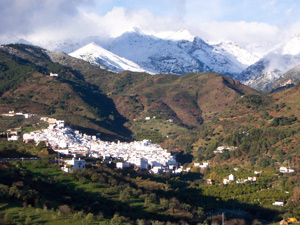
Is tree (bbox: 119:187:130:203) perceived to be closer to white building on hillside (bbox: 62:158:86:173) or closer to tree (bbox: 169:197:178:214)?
tree (bbox: 169:197:178:214)

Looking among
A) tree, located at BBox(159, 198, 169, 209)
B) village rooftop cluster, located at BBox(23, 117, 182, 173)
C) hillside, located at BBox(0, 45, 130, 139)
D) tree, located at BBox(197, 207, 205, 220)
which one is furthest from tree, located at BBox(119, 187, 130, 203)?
hillside, located at BBox(0, 45, 130, 139)

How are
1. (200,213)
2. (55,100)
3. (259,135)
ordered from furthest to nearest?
(55,100), (259,135), (200,213)

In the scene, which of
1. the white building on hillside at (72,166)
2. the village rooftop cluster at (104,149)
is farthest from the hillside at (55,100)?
the white building on hillside at (72,166)

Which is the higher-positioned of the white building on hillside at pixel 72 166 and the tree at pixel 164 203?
the white building on hillside at pixel 72 166

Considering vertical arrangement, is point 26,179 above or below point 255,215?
above

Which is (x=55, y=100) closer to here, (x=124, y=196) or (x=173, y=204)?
(x=124, y=196)

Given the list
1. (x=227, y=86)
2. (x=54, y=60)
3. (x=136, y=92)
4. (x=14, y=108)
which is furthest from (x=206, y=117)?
(x=54, y=60)

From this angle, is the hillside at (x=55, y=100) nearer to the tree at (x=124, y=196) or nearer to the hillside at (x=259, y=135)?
the hillside at (x=259, y=135)

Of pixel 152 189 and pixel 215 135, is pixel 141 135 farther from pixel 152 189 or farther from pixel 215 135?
pixel 152 189

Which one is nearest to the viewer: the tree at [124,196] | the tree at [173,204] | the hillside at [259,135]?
the tree at [124,196]

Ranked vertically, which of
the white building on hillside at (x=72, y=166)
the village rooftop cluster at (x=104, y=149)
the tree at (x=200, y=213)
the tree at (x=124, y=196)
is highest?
the village rooftop cluster at (x=104, y=149)

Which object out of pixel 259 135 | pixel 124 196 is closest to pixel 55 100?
pixel 259 135
